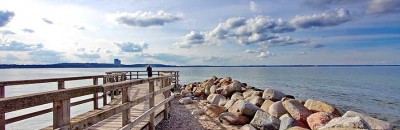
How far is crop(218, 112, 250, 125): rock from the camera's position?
39.5 ft

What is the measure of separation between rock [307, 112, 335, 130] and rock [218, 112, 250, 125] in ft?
7.23

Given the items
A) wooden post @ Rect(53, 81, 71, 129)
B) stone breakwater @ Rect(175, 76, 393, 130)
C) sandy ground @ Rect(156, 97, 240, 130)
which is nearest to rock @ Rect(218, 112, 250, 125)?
stone breakwater @ Rect(175, 76, 393, 130)

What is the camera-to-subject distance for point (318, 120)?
429 inches

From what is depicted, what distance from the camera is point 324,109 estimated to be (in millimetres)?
13445

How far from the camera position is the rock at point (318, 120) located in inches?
424

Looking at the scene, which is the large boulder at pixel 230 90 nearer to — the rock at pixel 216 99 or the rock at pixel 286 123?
the rock at pixel 216 99

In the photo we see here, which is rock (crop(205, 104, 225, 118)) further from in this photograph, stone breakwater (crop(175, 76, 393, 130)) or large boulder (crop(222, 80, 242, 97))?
large boulder (crop(222, 80, 242, 97))

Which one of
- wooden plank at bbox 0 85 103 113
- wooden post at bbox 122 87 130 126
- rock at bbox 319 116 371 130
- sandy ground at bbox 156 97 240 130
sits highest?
wooden plank at bbox 0 85 103 113

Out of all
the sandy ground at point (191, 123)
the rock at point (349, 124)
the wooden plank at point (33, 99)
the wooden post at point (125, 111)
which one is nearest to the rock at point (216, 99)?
the sandy ground at point (191, 123)

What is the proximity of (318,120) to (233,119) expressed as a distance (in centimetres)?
280

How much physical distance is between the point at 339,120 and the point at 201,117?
18.5 feet

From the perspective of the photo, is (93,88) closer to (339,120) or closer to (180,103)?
(339,120)

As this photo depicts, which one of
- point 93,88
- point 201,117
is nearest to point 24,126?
point 201,117

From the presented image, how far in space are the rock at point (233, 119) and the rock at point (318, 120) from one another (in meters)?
2.20
